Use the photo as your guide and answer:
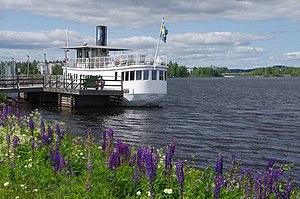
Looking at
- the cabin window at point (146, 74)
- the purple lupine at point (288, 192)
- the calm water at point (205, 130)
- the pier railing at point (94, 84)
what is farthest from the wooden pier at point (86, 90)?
the purple lupine at point (288, 192)

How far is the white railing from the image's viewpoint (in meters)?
36.6

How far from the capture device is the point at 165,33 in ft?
118

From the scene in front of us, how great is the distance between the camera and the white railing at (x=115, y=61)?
120ft

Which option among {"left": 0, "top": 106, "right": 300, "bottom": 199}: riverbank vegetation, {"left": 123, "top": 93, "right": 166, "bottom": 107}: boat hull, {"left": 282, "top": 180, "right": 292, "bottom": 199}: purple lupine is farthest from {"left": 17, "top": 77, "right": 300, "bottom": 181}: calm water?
{"left": 282, "top": 180, "right": 292, "bottom": 199}: purple lupine

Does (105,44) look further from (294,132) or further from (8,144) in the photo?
(8,144)

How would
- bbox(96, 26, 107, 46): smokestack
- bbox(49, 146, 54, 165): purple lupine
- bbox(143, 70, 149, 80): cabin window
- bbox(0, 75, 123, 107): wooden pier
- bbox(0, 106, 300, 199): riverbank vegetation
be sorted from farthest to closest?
1. bbox(96, 26, 107, 46): smokestack
2. bbox(143, 70, 149, 80): cabin window
3. bbox(0, 75, 123, 107): wooden pier
4. bbox(49, 146, 54, 165): purple lupine
5. bbox(0, 106, 300, 199): riverbank vegetation

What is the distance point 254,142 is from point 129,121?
32.3 feet

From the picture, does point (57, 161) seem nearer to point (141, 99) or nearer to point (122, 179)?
point (122, 179)

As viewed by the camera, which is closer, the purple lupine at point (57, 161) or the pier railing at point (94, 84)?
the purple lupine at point (57, 161)

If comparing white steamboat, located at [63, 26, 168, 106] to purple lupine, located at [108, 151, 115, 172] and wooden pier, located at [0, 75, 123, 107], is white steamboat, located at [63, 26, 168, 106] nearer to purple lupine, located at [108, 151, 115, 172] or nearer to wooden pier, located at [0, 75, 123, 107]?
wooden pier, located at [0, 75, 123, 107]

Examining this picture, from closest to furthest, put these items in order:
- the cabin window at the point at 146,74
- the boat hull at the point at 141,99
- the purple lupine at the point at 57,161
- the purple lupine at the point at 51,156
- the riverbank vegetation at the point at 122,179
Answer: the riverbank vegetation at the point at 122,179 < the purple lupine at the point at 57,161 < the purple lupine at the point at 51,156 < the cabin window at the point at 146,74 < the boat hull at the point at 141,99

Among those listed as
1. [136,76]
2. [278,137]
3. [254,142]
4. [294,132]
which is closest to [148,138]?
[254,142]

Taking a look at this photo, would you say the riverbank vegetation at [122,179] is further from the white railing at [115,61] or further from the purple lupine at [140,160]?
the white railing at [115,61]

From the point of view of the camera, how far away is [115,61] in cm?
3862
